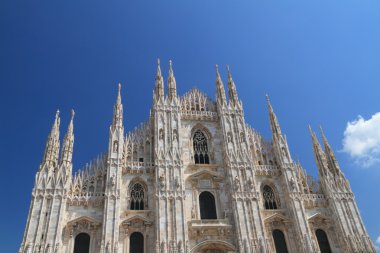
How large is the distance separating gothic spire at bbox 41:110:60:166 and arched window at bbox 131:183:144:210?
21.3ft

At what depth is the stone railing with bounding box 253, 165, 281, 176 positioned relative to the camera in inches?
1152

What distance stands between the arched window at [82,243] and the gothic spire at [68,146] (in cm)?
577

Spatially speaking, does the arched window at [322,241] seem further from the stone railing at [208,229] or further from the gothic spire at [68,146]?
the gothic spire at [68,146]

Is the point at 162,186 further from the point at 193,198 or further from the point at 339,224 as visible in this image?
the point at 339,224

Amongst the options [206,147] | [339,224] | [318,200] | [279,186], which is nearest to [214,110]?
[206,147]

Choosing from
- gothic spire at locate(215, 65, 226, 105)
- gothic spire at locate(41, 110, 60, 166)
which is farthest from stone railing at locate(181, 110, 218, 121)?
gothic spire at locate(41, 110, 60, 166)

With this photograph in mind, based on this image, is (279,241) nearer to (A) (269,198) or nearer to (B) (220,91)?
(A) (269,198)

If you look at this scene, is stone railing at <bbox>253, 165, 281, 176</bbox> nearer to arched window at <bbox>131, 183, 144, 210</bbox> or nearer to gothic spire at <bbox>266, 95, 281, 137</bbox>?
gothic spire at <bbox>266, 95, 281, 137</bbox>

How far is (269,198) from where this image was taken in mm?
28578

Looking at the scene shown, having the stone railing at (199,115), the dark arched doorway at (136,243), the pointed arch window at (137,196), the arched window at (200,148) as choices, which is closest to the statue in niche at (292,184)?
the arched window at (200,148)

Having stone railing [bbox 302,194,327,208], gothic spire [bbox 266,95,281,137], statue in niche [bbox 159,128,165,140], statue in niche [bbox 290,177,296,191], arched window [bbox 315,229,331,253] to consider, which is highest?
gothic spire [bbox 266,95,281,137]

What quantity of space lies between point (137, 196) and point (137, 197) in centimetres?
8

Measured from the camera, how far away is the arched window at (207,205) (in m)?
26.8

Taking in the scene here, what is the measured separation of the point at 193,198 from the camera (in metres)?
27.1
